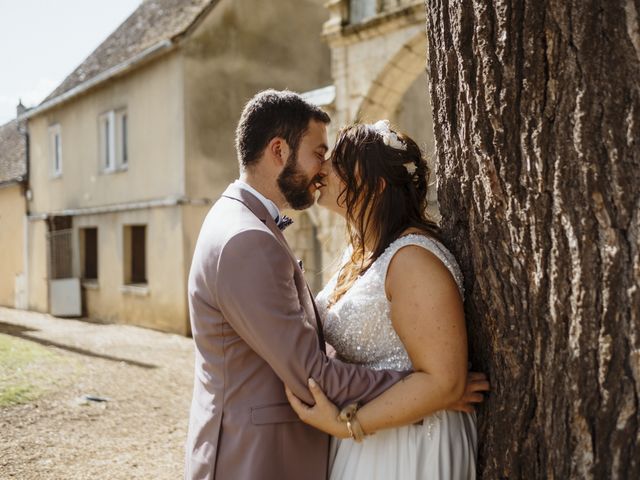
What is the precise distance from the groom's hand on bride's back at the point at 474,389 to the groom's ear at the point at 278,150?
108 cm

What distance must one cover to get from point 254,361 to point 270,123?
0.93 m

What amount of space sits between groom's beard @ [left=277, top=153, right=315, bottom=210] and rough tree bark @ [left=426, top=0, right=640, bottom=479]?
2.10ft

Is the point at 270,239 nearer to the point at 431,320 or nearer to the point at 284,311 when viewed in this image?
the point at 284,311

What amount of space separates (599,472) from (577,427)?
123 millimetres

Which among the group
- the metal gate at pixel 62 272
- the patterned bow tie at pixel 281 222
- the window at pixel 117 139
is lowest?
the metal gate at pixel 62 272

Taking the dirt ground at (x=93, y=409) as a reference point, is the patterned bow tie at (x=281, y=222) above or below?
above

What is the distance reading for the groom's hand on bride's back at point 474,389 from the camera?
210 centimetres

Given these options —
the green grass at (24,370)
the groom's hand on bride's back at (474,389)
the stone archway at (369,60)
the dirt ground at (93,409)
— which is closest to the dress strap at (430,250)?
the groom's hand on bride's back at (474,389)

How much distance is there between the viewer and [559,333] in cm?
183

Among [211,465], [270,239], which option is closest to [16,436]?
[211,465]

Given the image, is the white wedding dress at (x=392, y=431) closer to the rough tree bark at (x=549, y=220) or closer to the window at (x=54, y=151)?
the rough tree bark at (x=549, y=220)

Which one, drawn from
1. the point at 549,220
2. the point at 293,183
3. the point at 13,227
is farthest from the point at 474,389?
the point at 13,227

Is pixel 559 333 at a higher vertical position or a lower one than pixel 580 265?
lower

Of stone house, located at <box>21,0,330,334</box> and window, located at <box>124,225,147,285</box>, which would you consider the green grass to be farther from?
window, located at <box>124,225,147,285</box>
